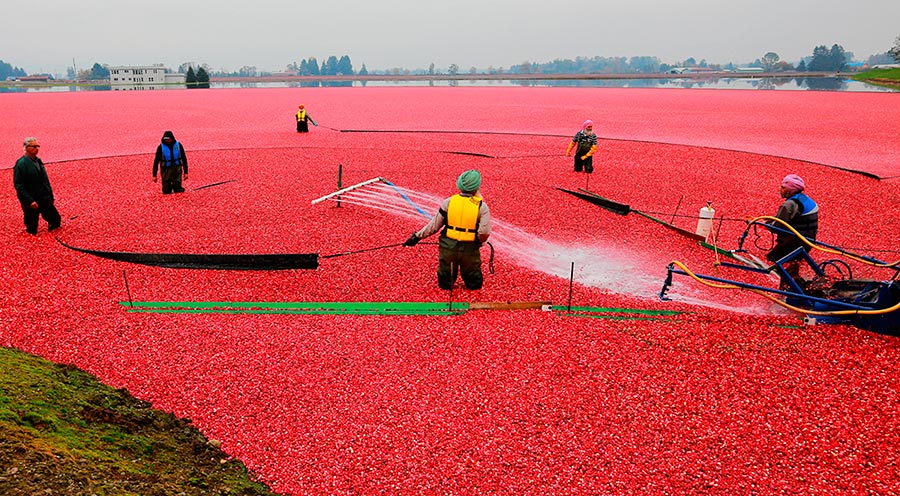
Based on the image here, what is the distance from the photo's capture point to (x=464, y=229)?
816cm

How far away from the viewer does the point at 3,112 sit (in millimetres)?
42719

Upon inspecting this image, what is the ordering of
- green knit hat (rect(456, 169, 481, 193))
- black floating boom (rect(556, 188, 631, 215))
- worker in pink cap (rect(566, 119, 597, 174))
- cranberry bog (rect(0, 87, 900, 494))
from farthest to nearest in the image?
worker in pink cap (rect(566, 119, 597, 174)) → black floating boom (rect(556, 188, 631, 215)) → green knit hat (rect(456, 169, 481, 193)) → cranberry bog (rect(0, 87, 900, 494))

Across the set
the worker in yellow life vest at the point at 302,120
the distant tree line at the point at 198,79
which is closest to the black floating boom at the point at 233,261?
the worker in yellow life vest at the point at 302,120

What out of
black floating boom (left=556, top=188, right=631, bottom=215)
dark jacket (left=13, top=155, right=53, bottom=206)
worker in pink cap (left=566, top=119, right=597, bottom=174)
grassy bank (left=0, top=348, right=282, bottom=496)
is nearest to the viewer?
grassy bank (left=0, top=348, right=282, bottom=496)

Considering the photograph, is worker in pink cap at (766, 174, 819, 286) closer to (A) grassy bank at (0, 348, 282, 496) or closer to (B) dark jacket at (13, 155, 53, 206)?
(A) grassy bank at (0, 348, 282, 496)

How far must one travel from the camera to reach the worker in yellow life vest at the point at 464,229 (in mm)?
8031

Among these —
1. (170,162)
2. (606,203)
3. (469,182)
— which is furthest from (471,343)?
(170,162)

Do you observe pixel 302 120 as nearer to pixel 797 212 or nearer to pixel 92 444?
pixel 797 212

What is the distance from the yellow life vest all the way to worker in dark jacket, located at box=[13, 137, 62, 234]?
8.27 metres

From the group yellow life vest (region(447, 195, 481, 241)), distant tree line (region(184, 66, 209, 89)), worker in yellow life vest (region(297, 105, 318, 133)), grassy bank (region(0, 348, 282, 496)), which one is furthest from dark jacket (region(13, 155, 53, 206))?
distant tree line (region(184, 66, 209, 89))

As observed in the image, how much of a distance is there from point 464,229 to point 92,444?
522cm

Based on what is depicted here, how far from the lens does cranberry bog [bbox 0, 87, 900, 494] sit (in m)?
4.90

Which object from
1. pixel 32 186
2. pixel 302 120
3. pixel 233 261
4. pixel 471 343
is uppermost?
pixel 302 120

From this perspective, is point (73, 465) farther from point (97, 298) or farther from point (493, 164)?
point (493, 164)
